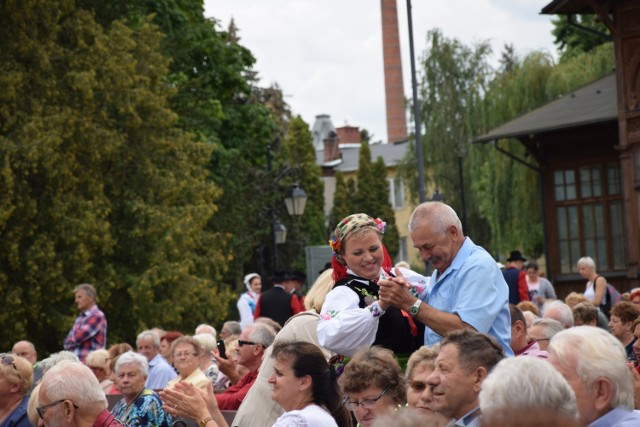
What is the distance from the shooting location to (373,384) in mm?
6113

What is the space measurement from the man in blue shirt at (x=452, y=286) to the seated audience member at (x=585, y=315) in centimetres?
615

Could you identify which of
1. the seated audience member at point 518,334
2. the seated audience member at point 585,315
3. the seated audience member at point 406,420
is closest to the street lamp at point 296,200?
the seated audience member at point 585,315

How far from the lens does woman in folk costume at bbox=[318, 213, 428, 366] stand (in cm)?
638

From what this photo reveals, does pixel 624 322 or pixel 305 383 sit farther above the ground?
pixel 305 383

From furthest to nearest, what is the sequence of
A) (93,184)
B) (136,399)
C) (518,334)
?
(93,184), (136,399), (518,334)

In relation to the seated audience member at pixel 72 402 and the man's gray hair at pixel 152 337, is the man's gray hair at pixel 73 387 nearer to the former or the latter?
the seated audience member at pixel 72 402

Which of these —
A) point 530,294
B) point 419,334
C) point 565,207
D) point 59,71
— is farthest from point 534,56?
point 419,334

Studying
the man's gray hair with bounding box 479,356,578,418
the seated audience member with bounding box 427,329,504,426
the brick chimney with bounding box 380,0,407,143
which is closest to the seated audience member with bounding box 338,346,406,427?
the seated audience member with bounding box 427,329,504,426

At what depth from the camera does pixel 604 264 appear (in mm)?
29578

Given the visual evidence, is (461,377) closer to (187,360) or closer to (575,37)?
(187,360)

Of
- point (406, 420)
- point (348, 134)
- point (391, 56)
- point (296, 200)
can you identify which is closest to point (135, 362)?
point (406, 420)

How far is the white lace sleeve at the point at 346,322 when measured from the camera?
6.34m

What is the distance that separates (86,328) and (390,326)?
1042cm

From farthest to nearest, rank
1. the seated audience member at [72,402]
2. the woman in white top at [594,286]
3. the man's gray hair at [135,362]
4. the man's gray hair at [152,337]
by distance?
the woman in white top at [594,286] → the man's gray hair at [152,337] → the man's gray hair at [135,362] → the seated audience member at [72,402]
